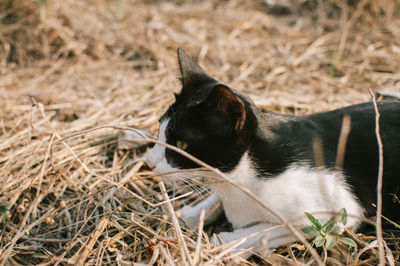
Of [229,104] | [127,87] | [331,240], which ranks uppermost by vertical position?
[229,104]

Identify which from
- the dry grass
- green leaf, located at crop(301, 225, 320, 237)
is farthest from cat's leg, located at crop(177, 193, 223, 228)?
green leaf, located at crop(301, 225, 320, 237)

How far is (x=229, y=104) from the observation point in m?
1.19

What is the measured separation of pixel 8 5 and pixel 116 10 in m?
1.04

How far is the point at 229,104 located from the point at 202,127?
0.19 m

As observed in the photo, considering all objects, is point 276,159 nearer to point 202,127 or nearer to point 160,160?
point 202,127

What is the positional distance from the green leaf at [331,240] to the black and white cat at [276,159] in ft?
0.40

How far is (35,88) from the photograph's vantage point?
2818 millimetres

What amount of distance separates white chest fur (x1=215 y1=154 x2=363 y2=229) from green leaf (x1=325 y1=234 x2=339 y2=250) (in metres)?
0.12

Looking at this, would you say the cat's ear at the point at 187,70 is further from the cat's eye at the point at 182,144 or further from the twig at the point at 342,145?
the twig at the point at 342,145

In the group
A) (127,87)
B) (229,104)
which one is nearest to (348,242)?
(229,104)

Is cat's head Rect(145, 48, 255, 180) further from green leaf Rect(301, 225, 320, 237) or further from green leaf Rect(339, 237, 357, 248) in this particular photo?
green leaf Rect(339, 237, 357, 248)

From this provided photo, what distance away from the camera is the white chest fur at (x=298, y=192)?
138 centimetres

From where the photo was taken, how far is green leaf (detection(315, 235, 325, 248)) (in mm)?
1249

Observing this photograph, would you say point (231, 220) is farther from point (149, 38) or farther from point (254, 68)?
point (149, 38)
